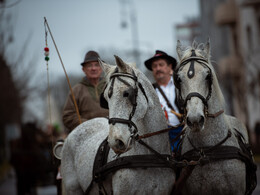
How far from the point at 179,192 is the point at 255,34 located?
2242 centimetres

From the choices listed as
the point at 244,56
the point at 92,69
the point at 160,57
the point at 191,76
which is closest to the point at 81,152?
the point at 92,69

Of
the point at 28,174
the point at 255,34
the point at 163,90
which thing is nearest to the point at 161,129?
the point at 163,90

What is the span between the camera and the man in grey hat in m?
7.68

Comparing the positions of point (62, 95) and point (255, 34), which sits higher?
point (255, 34)

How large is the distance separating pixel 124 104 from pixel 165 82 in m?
2.45

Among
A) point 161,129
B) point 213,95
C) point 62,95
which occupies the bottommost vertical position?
point 62,95

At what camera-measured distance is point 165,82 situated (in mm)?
7477

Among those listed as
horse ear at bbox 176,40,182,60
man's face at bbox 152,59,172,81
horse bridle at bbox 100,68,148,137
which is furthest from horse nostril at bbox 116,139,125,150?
man's face at bbox 152,59,172,81

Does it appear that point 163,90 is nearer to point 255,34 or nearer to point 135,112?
point 135,112

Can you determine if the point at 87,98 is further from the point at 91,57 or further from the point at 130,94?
the point at 130,94

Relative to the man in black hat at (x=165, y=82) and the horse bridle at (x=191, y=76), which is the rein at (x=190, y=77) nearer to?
the horse bridle at (x=191, y=76)

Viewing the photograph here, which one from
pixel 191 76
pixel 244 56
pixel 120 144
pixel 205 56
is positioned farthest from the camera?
pixel 244 56

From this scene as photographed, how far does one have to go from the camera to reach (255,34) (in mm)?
26719

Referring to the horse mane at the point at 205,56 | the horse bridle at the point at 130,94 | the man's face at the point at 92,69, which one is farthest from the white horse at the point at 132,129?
the man's face at the point at 92,69
